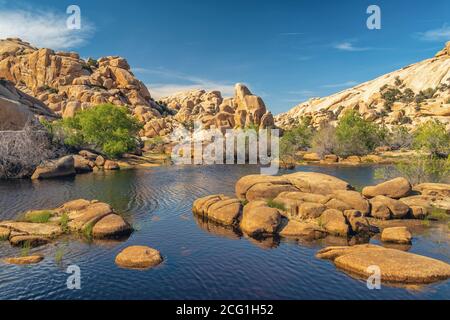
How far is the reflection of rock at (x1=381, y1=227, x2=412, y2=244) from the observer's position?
2512 cm

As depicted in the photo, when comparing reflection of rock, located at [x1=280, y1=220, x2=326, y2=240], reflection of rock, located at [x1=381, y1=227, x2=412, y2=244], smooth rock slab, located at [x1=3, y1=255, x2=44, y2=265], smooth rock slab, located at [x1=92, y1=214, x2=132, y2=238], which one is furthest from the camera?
reflection of rock, located at [x1=280, y1=220, x2=326, y2=240]

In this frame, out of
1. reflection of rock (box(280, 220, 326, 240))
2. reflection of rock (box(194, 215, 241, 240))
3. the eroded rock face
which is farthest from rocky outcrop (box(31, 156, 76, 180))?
reflection of rock (box(280, 220, 326, 240))

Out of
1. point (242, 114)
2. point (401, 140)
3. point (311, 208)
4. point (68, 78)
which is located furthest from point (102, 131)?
A: point (401, 140)

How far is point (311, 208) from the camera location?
29.2 metres

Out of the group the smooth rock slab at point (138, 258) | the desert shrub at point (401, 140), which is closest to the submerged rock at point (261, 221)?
the smooth rock slab at point (138, 258)

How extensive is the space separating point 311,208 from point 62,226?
64.5 feet

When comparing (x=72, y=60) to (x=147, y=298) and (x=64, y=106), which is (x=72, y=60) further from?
(x=147, y=298)

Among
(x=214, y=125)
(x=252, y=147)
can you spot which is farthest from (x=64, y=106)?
(x=252, y=147)

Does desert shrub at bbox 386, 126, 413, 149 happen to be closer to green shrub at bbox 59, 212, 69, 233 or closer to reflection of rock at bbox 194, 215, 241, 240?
reflection of rock at bbox 194, 215, 241, 240

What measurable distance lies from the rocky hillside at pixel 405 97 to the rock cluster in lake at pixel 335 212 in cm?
8701

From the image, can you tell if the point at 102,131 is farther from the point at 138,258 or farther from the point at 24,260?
the point at 138,258

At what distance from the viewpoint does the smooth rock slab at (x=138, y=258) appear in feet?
69.3
